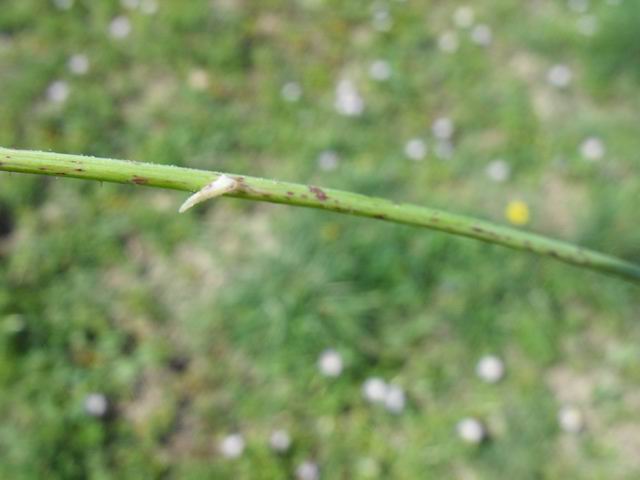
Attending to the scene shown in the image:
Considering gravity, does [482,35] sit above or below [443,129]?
above

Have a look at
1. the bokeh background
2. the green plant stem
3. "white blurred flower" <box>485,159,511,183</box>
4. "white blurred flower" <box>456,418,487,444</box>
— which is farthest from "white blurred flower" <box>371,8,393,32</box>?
the green plant stem

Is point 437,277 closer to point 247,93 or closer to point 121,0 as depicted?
point 247,93

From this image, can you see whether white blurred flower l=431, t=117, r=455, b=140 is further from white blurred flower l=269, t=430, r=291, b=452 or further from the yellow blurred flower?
white blurred flower l=269, t=430, r=291, b=452

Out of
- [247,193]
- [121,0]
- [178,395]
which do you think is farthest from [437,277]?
[121,0]

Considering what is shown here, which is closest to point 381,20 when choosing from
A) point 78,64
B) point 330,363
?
point 78,64

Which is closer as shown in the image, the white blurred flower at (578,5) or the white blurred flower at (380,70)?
the white blurred flower at (380,70)

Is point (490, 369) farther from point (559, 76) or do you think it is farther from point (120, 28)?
point (120, 28)

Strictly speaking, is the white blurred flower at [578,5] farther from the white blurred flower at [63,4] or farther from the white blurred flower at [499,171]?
the white blurred flower at [63,4]

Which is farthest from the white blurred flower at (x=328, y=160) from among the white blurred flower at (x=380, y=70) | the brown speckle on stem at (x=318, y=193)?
the brown speckle on stem at (x=318, y=193)
